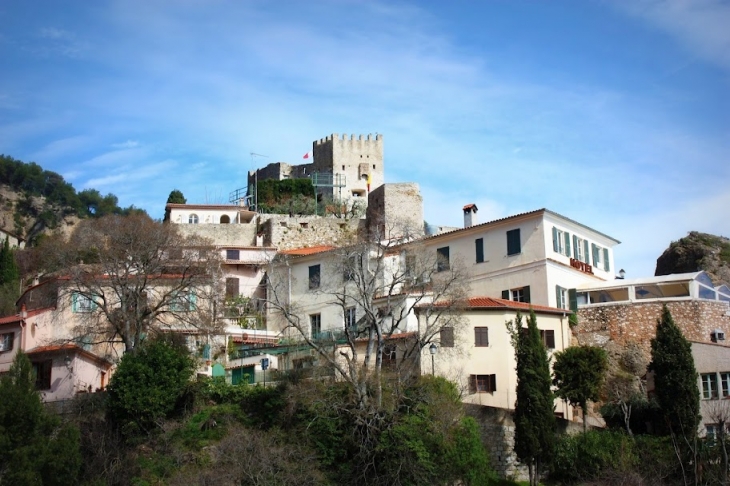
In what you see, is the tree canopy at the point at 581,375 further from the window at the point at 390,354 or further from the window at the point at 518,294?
the window at the point at 518,294

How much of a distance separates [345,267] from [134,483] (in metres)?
12.2

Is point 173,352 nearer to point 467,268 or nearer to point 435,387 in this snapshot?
point 435,387

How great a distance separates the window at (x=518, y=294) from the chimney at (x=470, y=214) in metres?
6.80

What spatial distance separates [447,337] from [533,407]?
5433 mm

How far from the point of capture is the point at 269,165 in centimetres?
9025

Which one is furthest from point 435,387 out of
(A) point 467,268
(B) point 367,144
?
(B) point 367,144

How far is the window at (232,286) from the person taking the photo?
5341 centimetres

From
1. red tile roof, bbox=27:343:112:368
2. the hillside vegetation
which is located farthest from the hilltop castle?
red tile roof, bbox=27:343:112:368

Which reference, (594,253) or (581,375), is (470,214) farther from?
(581,375)

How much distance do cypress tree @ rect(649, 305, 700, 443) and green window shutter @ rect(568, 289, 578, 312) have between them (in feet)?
30.3

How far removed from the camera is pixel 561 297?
45500mm

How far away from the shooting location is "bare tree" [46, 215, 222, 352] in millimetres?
40750

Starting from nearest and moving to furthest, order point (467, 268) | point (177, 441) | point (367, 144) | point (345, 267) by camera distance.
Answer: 1. point (177, 441)
2. point (345, 267)
3. point (467, 268)
4. point (367, 144)

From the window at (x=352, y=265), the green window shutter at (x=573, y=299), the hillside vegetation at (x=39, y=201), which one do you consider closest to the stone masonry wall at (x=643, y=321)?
the green window shutter at (x=573, y=299)
